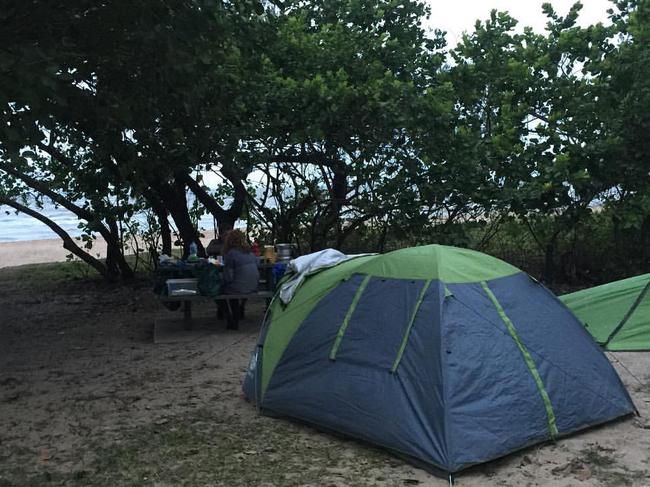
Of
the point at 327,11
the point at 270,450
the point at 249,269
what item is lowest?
the point at 270,450

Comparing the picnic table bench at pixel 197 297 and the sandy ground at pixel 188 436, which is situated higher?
the picnic table bench at pixel 197 297

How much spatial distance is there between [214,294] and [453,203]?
3824 millimetres

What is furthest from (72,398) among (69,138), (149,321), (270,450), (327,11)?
(327,11)

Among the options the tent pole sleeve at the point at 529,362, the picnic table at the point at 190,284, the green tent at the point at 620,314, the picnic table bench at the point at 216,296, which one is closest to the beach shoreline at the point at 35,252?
the picnic table at the point at 190,284

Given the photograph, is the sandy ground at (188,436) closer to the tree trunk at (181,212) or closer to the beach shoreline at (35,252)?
the tree trunk at (181,212)

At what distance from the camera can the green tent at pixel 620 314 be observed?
26.7 feet

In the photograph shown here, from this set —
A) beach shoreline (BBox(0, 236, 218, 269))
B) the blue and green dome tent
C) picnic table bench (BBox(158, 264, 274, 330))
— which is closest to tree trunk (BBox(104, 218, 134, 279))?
picnic table bench (BBox(158, 264, 274, 330))

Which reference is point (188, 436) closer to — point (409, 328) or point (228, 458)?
point (228, 458)

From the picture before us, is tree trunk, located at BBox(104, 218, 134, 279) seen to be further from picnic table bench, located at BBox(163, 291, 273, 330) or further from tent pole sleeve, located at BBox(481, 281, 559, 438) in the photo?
tent pole sleeve, located at BBox(481, 281, 559, 438)

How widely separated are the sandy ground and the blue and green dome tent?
0.17m

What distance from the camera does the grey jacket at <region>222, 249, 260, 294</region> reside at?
373 inches

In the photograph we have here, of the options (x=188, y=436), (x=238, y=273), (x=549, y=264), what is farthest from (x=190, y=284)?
(x=549, y=264)

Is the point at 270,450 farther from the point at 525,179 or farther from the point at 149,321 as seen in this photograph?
the point at 525,179

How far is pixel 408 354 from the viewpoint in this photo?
5395mm
